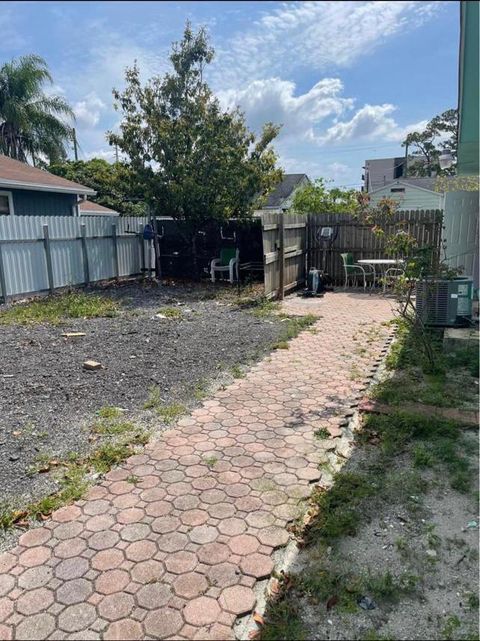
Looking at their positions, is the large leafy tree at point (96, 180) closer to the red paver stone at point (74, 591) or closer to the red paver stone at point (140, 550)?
the red paver stone at point (140, 550)

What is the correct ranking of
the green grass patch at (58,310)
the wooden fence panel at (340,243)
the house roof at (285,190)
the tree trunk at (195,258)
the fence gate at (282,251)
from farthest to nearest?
the house roof at (285,190) → the tree trunk at (195,258) → the wooden fence panel at (340,243) → the fence gate at (282,251) → the green grass patch at (58,310)

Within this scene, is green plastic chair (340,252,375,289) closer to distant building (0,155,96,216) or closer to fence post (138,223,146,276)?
fence post (138,223,146,276)

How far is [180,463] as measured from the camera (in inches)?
125

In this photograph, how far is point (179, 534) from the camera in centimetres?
245

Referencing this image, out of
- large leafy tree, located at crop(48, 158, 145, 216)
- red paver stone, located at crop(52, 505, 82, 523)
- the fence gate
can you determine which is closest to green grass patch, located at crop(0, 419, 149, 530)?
red paver stone, located at crop(52, 505, 82, 523)

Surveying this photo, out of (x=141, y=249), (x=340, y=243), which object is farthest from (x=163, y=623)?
(x=141, y=249)

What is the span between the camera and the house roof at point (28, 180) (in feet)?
39.7

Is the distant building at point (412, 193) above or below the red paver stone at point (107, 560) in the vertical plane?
above

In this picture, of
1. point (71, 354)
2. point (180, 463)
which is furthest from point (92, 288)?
point (180, 463)

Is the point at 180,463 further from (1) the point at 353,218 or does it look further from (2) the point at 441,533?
(1) the point at 353,218

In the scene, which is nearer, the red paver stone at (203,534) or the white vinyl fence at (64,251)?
the red paver stone at (203,534)

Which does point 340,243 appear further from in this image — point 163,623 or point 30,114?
point 30,114

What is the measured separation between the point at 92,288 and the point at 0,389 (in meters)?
6.82

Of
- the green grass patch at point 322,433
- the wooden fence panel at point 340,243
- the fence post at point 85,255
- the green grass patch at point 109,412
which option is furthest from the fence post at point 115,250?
the green grass patch at point 322,433
